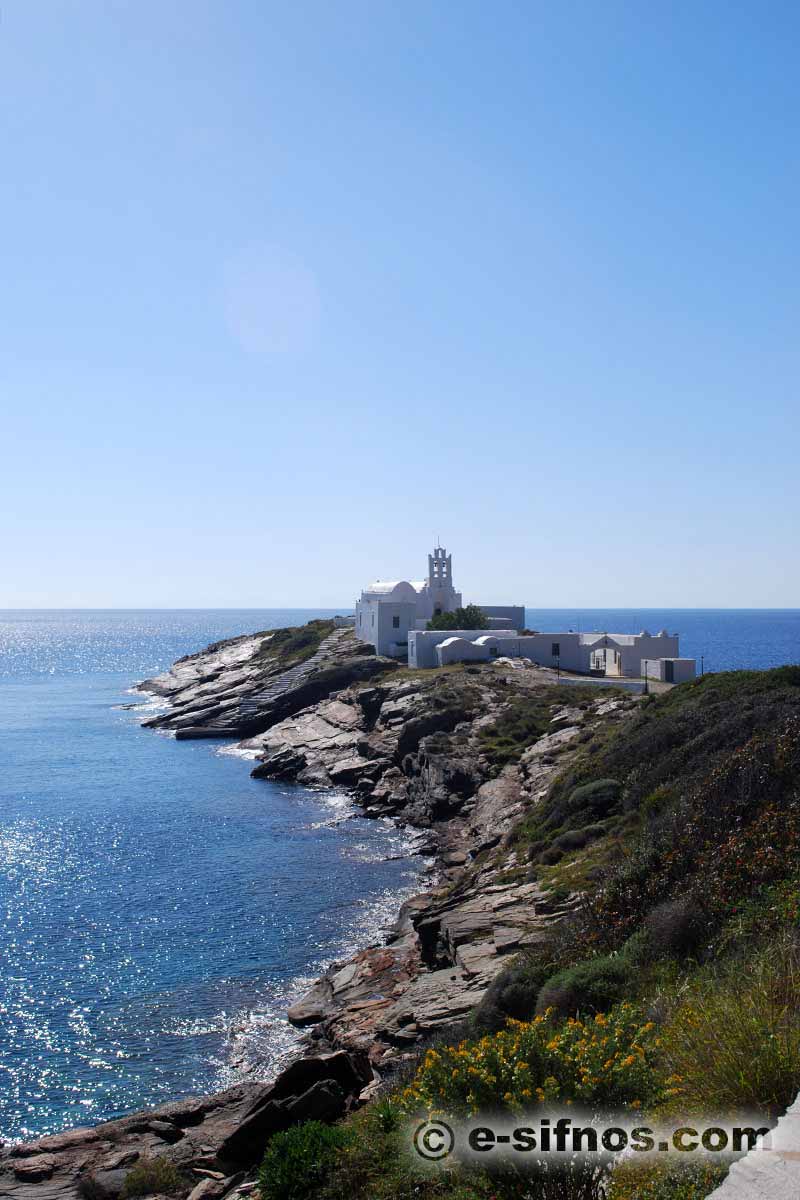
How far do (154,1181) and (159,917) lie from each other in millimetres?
17765

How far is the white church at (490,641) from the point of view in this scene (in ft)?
218

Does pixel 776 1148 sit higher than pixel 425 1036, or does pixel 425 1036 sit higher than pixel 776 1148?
pixel 776 1148

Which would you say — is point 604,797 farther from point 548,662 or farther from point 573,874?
point 548,662

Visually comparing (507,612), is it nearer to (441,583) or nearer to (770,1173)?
(441,583)

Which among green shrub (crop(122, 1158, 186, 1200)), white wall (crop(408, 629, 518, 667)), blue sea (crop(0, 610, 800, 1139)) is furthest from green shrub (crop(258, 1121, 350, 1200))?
white wall (crop(408, 629, 518, 667))

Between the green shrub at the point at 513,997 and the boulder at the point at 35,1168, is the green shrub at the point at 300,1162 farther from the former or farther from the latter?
the boulder at the point at 35,1168

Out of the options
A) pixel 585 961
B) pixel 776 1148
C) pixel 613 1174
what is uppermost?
pixel 776 1148

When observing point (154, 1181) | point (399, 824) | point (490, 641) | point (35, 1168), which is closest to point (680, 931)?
point (154, 1181)

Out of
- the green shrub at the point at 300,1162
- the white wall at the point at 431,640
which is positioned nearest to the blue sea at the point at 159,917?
the green shrub at the point at 300,1162

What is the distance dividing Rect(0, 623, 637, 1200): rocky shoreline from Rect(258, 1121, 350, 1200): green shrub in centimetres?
182

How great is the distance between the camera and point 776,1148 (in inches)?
232

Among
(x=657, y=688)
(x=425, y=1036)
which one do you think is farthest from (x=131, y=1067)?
(x=657, y=688)

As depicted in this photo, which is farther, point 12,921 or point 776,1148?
point 12,921

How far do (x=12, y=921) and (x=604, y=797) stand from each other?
21.0 meters
